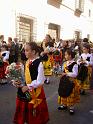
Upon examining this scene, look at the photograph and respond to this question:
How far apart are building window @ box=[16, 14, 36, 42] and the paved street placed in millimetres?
6651

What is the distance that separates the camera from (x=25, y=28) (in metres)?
15.8

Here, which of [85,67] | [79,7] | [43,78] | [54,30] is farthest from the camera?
[79,7]

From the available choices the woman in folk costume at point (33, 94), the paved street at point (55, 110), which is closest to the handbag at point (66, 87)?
the paved street at point (55, 110)

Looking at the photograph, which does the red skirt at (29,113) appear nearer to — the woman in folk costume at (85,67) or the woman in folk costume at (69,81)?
the woman in folk costume at (69,81)

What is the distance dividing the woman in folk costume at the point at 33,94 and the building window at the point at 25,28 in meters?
10.2

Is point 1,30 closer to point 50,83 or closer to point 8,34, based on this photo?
point 8,34

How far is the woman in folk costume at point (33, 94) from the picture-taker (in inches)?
169

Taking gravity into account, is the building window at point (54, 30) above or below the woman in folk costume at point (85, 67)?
above

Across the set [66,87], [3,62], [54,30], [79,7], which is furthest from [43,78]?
[79,7]

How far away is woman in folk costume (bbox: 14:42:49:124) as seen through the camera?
4281mm

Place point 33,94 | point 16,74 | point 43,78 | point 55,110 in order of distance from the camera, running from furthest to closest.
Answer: point 55,110 → point 33,94 → point 43,78 → point 16,74

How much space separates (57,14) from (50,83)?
1068 centimetres

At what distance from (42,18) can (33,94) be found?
1313cm

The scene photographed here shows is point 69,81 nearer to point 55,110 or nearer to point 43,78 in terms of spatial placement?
point 55,110
